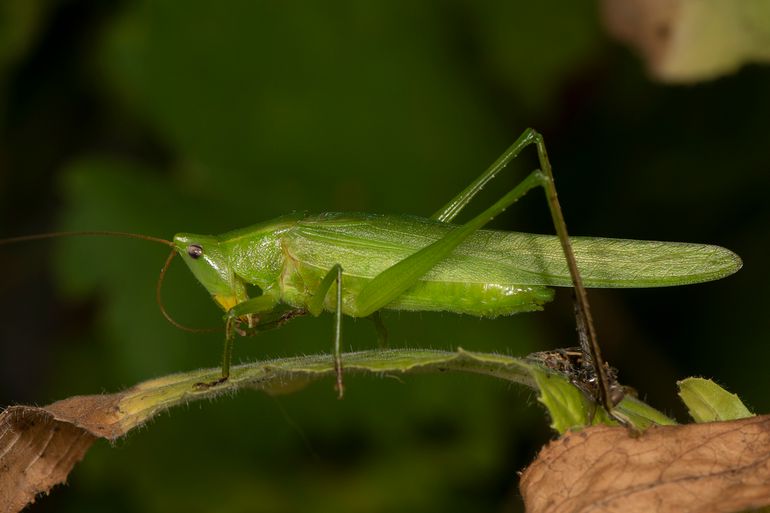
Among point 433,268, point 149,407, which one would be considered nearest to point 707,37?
point 433,268

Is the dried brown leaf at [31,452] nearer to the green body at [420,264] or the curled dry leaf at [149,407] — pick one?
the curled dry leaf at [149,407]

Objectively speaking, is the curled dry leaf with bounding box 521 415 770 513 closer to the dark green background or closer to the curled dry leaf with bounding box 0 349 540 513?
the curled dry leaf with bounding box 0 349 540 513

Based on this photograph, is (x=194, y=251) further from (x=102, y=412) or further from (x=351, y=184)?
(x=351, y=184)

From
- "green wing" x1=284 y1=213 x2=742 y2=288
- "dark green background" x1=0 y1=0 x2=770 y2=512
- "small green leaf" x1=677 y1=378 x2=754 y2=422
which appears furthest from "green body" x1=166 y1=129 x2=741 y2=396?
"dark green background" x1=0 y1=0 x2=770 y2=512

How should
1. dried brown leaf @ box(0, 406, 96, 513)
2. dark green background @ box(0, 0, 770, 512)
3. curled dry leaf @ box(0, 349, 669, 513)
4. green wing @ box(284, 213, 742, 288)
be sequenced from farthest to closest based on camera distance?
1. dark green background @ box(0, 0, 770, 512)
2. green wing @ box(284, 213, 742, 288)
3. dried brown leaf @ box(0, 406, 96, 513)
4. curled dry leaf @ box(0, 349, 669, 513)

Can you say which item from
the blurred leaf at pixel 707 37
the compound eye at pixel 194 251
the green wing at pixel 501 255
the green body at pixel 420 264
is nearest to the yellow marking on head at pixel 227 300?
the green body at pixel 420 264
